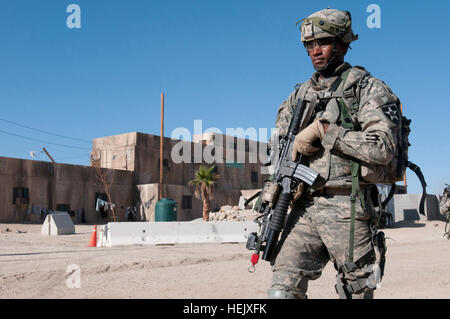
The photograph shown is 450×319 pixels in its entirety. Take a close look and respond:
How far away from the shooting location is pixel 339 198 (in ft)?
10.5

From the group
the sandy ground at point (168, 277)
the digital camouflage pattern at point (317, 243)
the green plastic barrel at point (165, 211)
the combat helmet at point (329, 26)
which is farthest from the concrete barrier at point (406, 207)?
the digital camouflage pattern at point (317, 243)

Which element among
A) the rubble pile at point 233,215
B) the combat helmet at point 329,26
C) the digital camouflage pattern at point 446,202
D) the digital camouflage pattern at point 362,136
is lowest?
the rubble pile at point 233,215

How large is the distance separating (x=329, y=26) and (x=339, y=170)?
1028 mm

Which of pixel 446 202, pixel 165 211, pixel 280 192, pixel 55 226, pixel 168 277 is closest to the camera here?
pixel 280 192

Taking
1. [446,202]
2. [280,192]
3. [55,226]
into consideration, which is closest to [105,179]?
[55,226]

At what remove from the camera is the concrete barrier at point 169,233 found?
14.0 m

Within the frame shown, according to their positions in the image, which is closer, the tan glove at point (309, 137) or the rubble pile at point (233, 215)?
the tan glove at point (309, 137)

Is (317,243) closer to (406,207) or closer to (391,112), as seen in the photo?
(391,112)

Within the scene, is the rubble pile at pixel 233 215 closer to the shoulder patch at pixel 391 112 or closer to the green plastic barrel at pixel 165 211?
the green plastic barrel at pixel 165 211

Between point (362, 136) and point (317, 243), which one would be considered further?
point (317, 243)

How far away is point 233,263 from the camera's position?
10000 mm

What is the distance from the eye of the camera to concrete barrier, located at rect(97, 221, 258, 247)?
13953 millimetres
